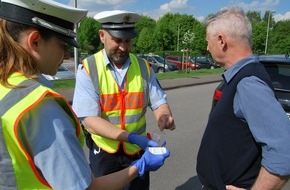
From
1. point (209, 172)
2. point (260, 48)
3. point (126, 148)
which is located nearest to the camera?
point (209, 172)

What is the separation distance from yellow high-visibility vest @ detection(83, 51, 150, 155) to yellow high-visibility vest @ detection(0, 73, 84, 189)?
1330mm

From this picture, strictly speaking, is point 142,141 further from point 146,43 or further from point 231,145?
point 146,43

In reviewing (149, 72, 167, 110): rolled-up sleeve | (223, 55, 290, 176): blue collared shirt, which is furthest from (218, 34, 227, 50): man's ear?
(149, 72, 167, 110): rolled-up sleeve

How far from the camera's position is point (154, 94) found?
282 centimetres

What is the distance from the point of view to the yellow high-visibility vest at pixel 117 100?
2545 mm

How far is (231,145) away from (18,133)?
115 cm

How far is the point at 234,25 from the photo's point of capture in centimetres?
182

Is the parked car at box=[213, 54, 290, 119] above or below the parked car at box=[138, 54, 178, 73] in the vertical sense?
above

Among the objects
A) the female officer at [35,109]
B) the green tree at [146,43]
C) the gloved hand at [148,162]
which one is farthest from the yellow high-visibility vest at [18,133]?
the green tree at [146,43]

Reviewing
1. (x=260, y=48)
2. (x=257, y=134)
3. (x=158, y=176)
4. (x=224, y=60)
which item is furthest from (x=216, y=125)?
(x=260, y=48)

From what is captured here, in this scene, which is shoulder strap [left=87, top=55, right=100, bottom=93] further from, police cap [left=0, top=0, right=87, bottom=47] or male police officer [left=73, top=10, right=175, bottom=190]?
police cap [left=0, top=0, right=87, bottom=47]

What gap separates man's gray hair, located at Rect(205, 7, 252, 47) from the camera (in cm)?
182

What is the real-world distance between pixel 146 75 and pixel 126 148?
0.63 meters

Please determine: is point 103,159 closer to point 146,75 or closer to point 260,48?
point 146,75
